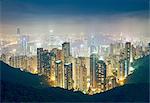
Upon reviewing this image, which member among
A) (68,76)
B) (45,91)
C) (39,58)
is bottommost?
(45,91)

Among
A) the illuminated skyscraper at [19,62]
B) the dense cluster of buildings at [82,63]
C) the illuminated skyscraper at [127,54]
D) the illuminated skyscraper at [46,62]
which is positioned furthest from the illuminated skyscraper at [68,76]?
the illuminated skyscraper at [127,54]

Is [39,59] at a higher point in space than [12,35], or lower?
lower

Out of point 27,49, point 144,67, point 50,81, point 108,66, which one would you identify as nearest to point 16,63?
point 27,49

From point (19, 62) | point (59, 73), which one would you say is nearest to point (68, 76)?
point (59, 73)

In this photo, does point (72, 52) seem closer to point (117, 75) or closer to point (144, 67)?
point (117, 75)

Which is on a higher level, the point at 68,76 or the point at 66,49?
the point at 66,49

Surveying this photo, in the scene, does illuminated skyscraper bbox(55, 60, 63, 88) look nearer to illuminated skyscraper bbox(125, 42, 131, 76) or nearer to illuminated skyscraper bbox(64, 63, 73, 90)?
illuminated skyscraper bbox(64, 63, 73, 90)

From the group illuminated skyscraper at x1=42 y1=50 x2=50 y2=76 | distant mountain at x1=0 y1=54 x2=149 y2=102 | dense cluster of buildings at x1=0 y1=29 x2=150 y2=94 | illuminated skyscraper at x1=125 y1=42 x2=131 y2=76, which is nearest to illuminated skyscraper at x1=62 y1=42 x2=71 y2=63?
dense cluster of buildings at x1=0 y1=29 x2=150 y2=94

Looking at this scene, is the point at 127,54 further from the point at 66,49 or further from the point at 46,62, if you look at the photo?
the point at 46,62
